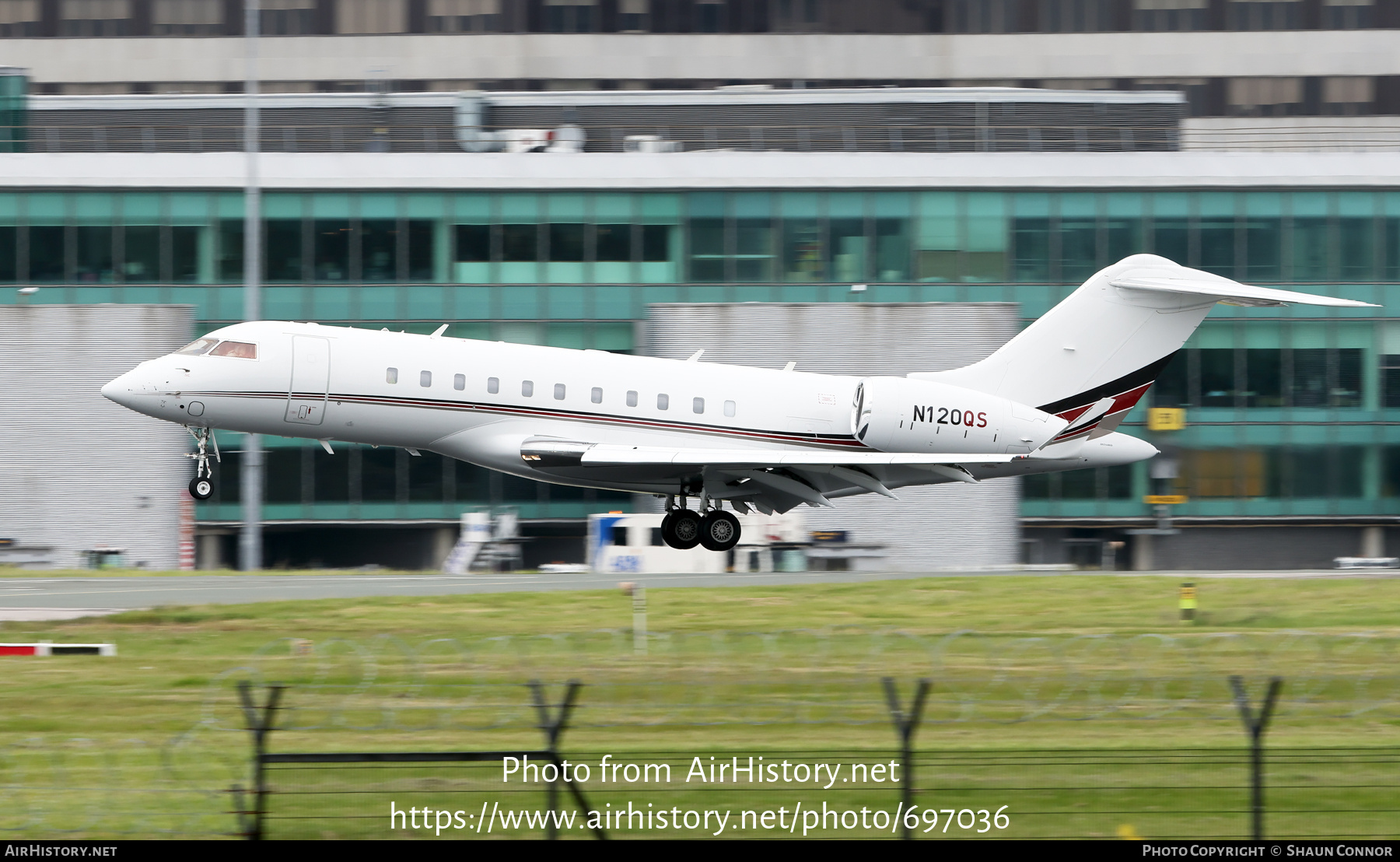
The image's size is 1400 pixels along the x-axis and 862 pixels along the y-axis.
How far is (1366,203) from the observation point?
136 ft

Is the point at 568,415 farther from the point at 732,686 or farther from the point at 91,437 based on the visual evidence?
the point at 91,437

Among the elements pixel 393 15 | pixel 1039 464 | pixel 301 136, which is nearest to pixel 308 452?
pixel 301 136

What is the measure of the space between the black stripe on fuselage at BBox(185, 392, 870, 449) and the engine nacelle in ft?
1.67

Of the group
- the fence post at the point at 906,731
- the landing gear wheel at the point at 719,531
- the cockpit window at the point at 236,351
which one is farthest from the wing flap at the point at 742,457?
the fence post at the point at 906,731

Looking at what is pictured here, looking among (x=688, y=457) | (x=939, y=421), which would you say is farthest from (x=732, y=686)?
(x=939, y=421)

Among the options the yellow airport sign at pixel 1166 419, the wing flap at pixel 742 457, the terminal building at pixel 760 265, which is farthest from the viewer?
the yellow airport sign at pixel 1166 419

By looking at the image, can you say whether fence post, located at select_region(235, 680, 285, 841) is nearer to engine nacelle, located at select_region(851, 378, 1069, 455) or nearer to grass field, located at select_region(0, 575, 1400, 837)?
grass field, located at select_region(0, 575, 1400, 837)

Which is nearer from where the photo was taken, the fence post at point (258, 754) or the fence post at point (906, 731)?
the fence post at point (258, 754)

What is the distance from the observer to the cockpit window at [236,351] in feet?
73.9

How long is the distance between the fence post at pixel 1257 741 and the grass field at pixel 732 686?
15 centimetres

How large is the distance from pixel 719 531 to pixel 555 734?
49.2 ft

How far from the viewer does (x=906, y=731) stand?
9.87 meters

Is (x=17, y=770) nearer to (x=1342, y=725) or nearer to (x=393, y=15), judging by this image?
(x=1342, y=725)

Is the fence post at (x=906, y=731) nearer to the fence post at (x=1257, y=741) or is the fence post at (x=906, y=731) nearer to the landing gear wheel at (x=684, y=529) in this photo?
the fence post at (x=1257, y=741)
